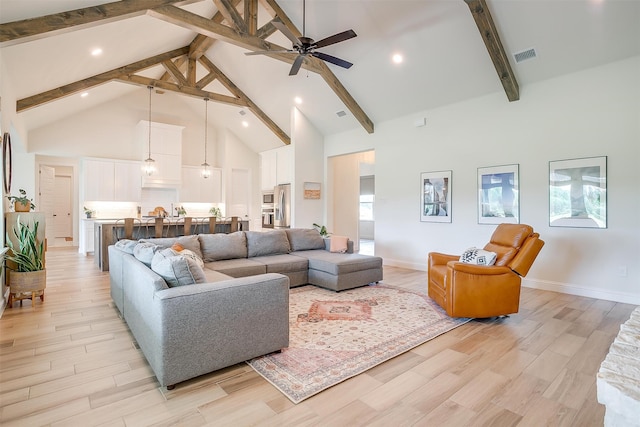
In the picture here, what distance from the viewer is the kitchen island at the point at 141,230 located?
229 inches

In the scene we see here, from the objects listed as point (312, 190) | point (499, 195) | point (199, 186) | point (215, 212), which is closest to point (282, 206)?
point (312, 190)

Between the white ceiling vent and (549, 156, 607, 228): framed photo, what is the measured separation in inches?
57.9

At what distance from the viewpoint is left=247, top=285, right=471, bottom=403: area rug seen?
227 cm

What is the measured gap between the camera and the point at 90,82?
5.96 m

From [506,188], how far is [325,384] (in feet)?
14.3

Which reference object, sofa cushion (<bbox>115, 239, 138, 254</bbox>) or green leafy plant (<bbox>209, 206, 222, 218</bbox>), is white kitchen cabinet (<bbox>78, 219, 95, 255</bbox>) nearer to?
green leafy plant (<bbox>209, 206, 222, 218</bbox>)

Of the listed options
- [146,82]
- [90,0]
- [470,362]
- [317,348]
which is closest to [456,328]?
[470,362]

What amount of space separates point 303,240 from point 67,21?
3.95m

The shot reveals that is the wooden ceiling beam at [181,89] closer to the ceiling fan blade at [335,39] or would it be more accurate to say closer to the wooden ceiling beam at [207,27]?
the wooden ceiling beam at [207,27]

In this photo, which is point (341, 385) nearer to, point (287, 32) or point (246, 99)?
point (287, 32)

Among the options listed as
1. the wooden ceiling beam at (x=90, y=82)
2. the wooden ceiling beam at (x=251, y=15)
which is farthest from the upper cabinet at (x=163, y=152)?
the wooden ceiling beam at (x=251, y=15)

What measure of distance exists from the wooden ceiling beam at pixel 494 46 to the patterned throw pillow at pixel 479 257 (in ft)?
8.65

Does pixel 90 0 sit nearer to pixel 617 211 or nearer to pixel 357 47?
pixel 357 47

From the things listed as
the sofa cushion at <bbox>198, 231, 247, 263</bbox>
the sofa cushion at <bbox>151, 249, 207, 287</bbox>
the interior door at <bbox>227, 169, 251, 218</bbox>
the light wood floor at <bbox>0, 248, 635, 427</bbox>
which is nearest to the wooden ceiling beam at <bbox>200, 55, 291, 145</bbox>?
the interior door at <bbox>227, 169, 251, 218</bbox>
